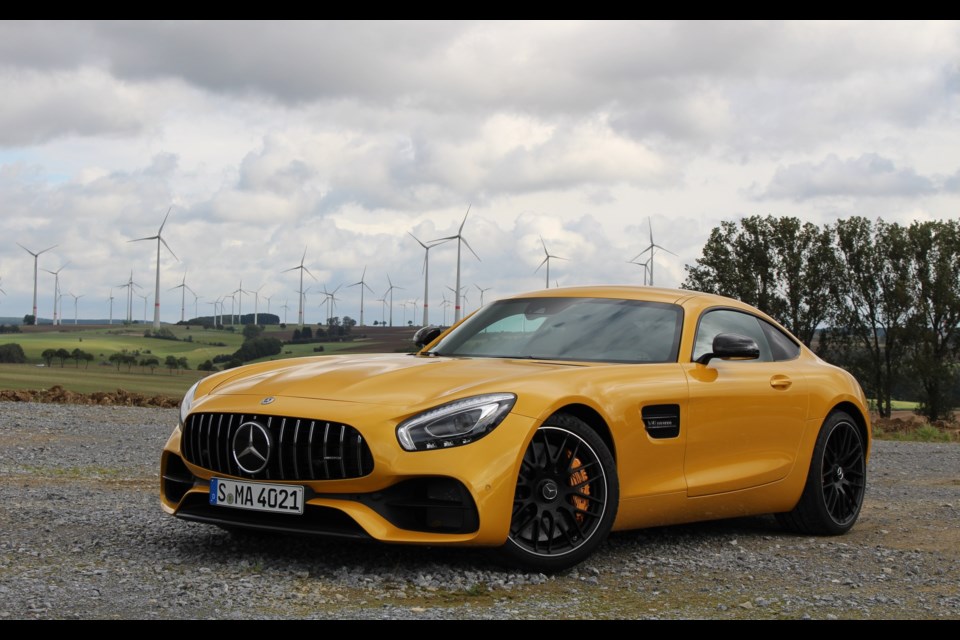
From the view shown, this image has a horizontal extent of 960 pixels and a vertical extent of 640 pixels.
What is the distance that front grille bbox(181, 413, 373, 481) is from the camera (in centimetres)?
550

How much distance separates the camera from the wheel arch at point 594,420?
6.00m

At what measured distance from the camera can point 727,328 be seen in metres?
7.61

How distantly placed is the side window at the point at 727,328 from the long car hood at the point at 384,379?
122cm

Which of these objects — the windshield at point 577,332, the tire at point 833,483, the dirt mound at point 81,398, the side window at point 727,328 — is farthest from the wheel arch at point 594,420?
the dirt mound at point 81,398

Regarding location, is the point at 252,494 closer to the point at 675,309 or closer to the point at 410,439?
the point at 410,439

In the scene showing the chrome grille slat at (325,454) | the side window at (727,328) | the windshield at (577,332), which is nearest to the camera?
the chrome grille slat at (325,454)

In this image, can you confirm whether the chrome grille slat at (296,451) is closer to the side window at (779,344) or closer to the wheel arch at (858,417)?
the side window at (779,344)

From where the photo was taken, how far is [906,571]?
635 centimetres

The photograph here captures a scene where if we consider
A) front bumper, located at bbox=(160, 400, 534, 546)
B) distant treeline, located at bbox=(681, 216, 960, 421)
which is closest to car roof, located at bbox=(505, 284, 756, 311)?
front bumper, located at bbox=(160, 400, 534, 546)

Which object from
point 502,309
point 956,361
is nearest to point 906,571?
point 502,309

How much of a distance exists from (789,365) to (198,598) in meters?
4.48

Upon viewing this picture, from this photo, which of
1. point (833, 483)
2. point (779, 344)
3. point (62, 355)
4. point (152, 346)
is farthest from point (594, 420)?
point (152, 346)

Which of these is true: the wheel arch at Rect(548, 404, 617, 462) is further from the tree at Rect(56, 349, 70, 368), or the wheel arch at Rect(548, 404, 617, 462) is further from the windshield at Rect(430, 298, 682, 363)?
the tree at Rect(56, 349, 70, 368)

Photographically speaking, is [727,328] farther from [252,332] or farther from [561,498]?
[252,332]
